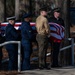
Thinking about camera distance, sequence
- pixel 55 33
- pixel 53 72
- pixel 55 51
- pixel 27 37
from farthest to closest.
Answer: pixel 55 51 < pixel 55 33 < pixel 27 37 < pixel 53 72

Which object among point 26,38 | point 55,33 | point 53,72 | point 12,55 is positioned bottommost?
point 53,72

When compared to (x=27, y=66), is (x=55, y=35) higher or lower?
higher

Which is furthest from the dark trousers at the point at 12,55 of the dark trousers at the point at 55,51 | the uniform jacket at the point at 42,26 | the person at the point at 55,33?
the dark trousers at the point at 55,51

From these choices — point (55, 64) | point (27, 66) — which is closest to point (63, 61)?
point (55, 64)

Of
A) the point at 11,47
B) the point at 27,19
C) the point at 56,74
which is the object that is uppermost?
the point at 27,19

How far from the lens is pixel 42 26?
1129cm

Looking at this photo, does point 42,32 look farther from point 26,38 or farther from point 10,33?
point 10,33

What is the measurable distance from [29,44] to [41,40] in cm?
38

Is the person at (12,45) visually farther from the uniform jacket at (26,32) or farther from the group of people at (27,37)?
the uniform jacket at (26,32)

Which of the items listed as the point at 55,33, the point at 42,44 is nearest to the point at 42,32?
the point at 42,44

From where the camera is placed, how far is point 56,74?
11000 millimetres

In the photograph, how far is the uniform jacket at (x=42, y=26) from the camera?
1120cm

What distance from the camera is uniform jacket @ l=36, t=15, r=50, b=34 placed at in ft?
36.8

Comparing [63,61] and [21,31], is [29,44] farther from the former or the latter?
[63,61]
